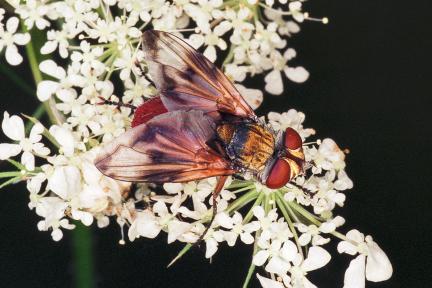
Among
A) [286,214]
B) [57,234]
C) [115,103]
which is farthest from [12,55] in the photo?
[286,214]

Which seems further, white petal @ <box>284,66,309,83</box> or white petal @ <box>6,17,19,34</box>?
white petal @ <box>284,66,309,83</box>

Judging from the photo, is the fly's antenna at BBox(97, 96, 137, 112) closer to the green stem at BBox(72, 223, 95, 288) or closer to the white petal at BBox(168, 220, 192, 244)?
the white petal at BBox(168, 220, 192, 244)

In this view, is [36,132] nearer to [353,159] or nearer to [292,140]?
[292,140]

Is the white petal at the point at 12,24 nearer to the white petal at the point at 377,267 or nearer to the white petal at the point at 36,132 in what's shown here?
the white petal at the point at 36,132

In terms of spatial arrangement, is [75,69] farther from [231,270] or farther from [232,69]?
[231,270]

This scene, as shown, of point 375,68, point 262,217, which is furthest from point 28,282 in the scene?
point 375,68

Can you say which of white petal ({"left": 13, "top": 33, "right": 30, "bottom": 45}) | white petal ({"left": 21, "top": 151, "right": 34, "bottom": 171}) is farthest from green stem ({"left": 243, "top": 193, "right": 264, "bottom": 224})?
white petal ({"left": 13, "top": 33, "right": 30, "bottom": 45})

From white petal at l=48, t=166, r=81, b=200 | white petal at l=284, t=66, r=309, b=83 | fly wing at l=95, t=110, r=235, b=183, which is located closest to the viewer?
A: fly wing at l=95, t=110, r=235, b=183
